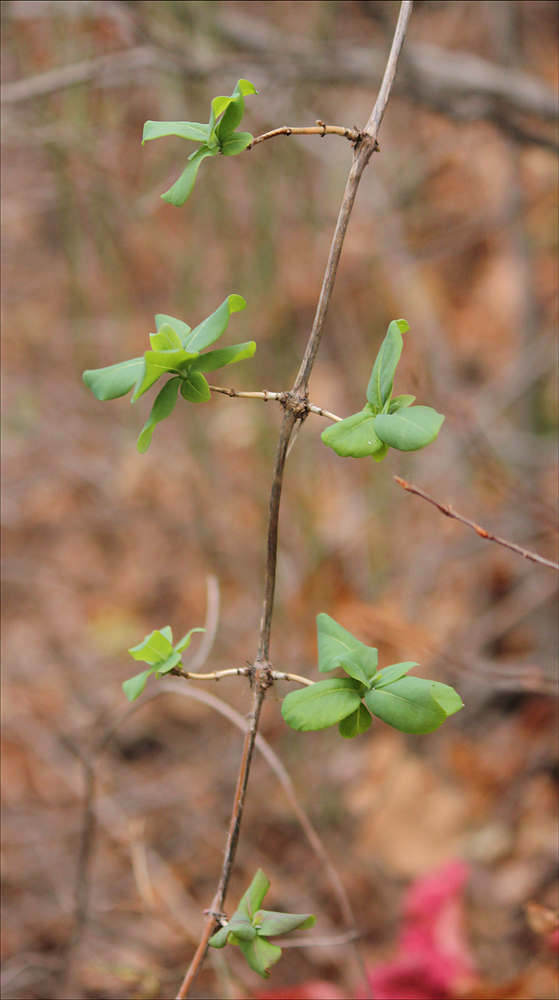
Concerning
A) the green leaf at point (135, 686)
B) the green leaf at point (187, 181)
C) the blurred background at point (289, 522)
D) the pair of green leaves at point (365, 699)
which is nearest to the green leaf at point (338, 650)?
the pair of green leaves at point (365, 699)

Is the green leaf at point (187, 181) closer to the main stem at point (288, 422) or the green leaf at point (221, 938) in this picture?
the main stem at point (288, 422)

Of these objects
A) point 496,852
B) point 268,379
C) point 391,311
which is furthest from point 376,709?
point 391,311

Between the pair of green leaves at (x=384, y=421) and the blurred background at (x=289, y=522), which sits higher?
the blurred background at (x=289, y=522)

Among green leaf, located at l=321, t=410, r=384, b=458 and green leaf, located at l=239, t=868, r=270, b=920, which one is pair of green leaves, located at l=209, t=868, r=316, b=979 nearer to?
green leaf, located at l=239, t=868, r=270, b=920

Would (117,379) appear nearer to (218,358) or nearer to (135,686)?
(218,358)

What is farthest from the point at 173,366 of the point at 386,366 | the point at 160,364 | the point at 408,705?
the point at 408,705

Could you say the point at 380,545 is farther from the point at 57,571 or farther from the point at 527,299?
the point at 57,571
